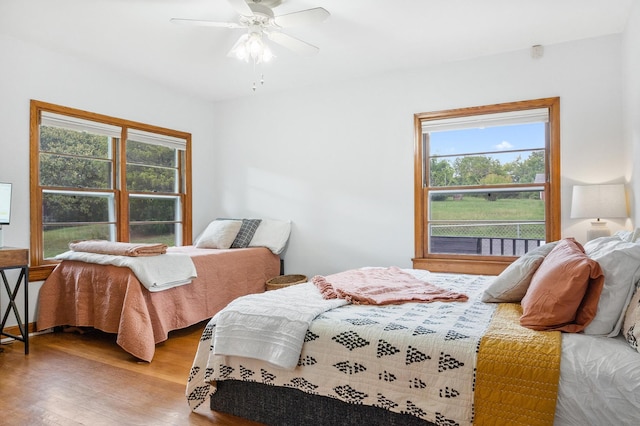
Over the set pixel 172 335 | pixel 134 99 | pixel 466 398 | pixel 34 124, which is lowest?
pixel 172 335

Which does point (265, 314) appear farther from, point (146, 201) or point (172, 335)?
point (146, 201)

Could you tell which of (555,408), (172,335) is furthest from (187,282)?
(555,408)

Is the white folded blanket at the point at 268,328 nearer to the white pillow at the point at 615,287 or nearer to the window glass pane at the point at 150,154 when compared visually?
the white pillow at the point at 615,287

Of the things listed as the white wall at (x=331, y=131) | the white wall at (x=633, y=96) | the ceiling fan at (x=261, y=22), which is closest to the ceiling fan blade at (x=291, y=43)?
the ceiling fan at (x=261, y=22)

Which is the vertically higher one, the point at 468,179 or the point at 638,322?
the point at 468,179

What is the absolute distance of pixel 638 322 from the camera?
57.9 inches

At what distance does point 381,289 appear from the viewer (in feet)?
7.98

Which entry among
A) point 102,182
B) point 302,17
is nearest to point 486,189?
point 302,17

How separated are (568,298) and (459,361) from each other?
502mm

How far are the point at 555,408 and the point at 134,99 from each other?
447 centimetres

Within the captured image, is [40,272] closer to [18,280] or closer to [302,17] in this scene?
[18,280]

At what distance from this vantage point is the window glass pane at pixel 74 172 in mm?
3738

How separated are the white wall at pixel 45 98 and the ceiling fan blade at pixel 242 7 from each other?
83.7 inches

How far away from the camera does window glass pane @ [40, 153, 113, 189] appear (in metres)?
3.74
